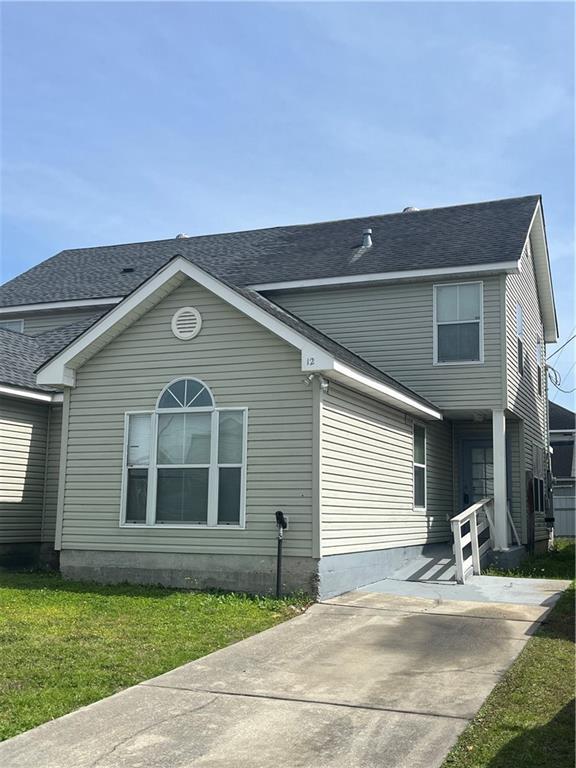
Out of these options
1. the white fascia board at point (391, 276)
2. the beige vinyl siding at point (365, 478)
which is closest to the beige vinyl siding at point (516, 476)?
the beige vinyl siding at point (365, 478)

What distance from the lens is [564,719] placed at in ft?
18.7

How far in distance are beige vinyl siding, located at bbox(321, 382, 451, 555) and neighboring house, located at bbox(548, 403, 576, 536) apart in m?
13.6

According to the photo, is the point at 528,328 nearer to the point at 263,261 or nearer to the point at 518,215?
the point at 518,215

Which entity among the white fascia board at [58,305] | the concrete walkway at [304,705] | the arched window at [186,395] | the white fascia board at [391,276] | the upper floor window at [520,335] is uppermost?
the white fascia board at [58,305]

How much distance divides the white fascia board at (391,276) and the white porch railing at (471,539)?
422cm

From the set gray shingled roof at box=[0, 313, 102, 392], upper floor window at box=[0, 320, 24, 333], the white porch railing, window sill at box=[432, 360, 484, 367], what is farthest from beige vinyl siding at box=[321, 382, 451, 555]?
upper floor window at box=[0, 320, 24, 333]

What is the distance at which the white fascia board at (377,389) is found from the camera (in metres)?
10.9

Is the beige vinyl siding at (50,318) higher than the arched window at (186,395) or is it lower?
higher

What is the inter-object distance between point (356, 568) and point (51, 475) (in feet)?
20.5

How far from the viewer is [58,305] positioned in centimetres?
1892

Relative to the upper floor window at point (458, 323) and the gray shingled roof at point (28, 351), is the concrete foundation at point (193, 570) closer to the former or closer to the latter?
the gray shingled roof at point (28, 351)

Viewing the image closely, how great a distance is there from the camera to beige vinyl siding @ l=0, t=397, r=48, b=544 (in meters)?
14.0

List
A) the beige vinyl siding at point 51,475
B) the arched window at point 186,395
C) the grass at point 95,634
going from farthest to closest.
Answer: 1. the beige vinyl siding at point 51,475
2. the arched window at point 186,395
3. the grass at point 95,634

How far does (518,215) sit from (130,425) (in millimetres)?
9551
